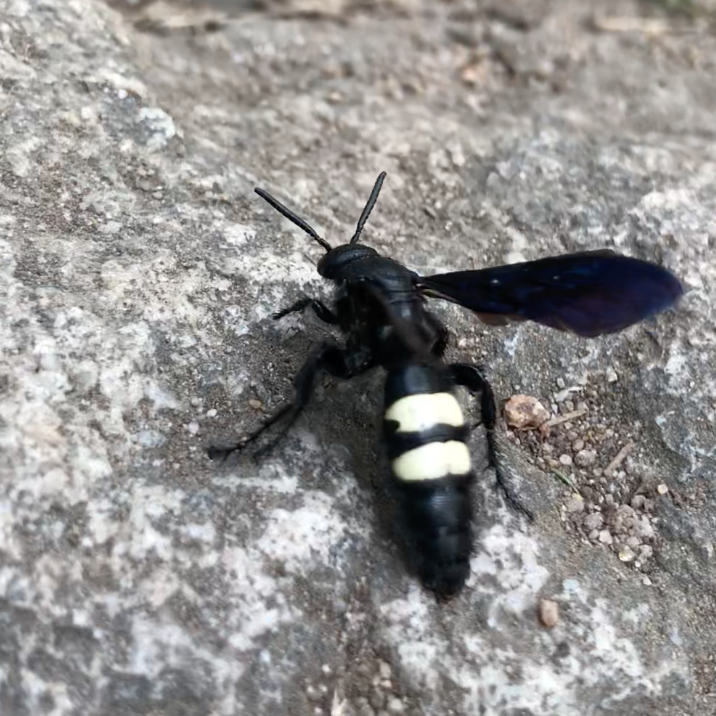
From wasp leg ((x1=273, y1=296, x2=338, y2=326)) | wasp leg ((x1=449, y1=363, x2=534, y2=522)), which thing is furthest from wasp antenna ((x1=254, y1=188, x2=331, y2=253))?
wasp leg ((x1=449, y1=363, x2=534, y2=522))

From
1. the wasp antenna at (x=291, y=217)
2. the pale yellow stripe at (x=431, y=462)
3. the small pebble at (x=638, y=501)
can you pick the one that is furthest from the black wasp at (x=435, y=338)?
the small pebble at (x=638, y=501)

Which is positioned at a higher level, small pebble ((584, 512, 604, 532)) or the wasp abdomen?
the wasp abdomen

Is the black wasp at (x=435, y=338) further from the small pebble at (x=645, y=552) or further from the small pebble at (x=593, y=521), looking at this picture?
the small pebble at (x=645, y=552)

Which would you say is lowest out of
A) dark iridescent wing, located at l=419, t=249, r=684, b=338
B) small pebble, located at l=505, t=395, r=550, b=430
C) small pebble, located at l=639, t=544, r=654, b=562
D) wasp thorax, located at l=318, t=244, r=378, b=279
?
small pebble, located at l=639, t=544, r=654, b=562

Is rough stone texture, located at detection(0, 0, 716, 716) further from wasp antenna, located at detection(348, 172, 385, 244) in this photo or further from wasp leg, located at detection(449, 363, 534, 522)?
wasp antenna, located at detection(348, 172, 385, 244)

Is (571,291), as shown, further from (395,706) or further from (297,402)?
(395,706)

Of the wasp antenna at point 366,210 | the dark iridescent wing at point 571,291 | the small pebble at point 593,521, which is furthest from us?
the wasp antenna at point 366,210

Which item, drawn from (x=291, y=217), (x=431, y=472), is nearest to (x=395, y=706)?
(x=431, y=472)
